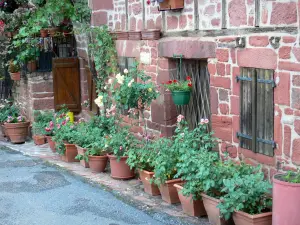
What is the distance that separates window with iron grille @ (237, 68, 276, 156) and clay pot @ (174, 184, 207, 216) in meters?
0.84

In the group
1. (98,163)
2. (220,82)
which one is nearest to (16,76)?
(98,163)

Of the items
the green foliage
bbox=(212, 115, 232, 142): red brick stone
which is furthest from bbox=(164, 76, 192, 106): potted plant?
the green foliage

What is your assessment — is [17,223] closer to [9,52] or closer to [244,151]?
[244,151]

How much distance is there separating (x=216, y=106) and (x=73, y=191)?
7.32 ft

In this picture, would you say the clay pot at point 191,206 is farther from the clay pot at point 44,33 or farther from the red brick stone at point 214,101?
the clay pot at point 44,33

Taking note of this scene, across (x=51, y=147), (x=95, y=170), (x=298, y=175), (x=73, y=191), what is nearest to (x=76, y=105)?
(x=51, y=147)

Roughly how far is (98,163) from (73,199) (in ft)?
4.70

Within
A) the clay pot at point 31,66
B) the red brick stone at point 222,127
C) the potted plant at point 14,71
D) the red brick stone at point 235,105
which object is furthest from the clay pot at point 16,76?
the red brick stone at point 235,105

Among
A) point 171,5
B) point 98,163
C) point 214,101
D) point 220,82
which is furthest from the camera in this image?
point 98,163

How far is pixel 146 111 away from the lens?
27.8 feet

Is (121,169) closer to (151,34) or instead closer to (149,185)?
(149,185)

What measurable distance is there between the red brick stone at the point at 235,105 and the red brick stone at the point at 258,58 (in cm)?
41

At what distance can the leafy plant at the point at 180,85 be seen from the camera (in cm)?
721

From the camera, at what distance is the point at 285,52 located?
546cm
